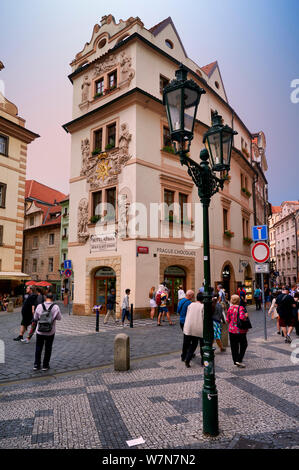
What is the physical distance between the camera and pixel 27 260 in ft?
153

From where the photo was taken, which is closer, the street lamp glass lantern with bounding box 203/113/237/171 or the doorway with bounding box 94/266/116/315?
the street lamp glass lantern with bounding box 203/113/237/171

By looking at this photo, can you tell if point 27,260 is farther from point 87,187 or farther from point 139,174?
point 139,174

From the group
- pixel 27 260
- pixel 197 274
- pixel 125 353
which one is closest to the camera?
pixel 125 353

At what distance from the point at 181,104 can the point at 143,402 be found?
4741 mm

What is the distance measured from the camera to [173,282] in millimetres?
19625

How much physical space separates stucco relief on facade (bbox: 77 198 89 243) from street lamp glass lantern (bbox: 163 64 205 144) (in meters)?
15.5

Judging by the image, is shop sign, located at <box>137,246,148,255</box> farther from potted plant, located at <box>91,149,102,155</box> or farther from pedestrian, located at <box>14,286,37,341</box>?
pedestrian, located at <box>14,286,37,341</box>

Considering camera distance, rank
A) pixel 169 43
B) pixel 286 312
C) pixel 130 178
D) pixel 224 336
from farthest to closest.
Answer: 1. pixel 169 43
2. pixel 130 178
3. pixel 286 312
4. pixel 224 336

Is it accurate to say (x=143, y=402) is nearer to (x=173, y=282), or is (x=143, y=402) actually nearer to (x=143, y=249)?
(x=143, y=249)

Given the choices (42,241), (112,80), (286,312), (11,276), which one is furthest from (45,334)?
(42,241)

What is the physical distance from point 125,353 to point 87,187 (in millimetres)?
15155

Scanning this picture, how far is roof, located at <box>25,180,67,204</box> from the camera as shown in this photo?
51794mm

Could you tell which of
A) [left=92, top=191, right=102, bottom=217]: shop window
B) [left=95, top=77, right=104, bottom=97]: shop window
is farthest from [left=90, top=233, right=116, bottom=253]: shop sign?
[left=95, top=77, right=104, bottom=97]: shop window

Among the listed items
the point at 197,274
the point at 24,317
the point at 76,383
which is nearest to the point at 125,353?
the point at 76,383
